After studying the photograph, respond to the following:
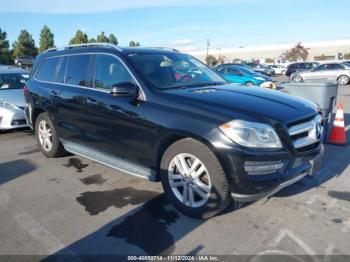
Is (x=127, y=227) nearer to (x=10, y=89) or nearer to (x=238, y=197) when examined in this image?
(x=238, y=197)

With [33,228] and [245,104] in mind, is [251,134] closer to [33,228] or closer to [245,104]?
[245,104]

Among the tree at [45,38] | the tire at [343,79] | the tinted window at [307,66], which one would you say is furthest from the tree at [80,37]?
the tire at [343,79]

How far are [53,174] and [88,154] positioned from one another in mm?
755

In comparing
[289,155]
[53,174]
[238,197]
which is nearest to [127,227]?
[238,197]

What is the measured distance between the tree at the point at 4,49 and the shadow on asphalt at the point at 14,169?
48.5 metres

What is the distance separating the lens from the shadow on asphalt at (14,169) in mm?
5309

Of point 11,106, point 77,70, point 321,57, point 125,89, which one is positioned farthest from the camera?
point 321,57

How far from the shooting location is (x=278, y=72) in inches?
1661

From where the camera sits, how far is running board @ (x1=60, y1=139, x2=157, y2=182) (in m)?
4.20

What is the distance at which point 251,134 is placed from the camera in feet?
11.0

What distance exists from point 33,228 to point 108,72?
2183 mm

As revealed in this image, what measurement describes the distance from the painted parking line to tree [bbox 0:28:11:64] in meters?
50.3

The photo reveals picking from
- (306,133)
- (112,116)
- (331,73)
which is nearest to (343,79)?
(331,73)

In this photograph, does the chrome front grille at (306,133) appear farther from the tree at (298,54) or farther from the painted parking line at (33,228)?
the tree at (298,54)
